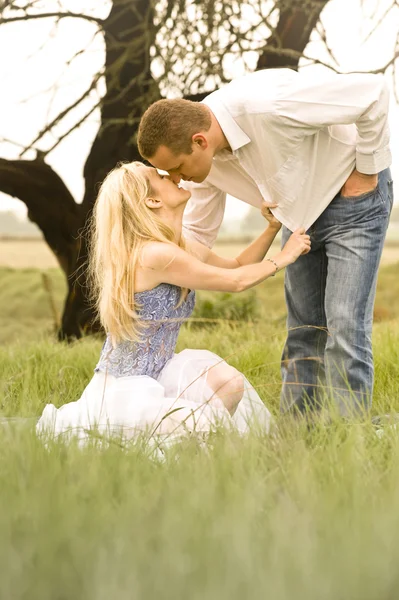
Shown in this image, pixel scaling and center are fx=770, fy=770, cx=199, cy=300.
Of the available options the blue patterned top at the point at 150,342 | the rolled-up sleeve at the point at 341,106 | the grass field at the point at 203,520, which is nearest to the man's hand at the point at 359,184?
the rolled-up sleeve at the point at 341,106

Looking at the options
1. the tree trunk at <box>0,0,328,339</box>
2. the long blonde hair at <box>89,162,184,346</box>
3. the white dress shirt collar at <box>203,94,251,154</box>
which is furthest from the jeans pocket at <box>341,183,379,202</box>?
the tree trunk at <box>0,0,328,339</box>

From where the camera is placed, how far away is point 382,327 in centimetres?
498

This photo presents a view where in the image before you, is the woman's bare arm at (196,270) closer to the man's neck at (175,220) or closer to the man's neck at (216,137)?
the man's neck at (175,220)

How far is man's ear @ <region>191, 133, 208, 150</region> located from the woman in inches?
6.5

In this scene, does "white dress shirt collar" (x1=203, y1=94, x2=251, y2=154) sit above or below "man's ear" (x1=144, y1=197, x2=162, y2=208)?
above

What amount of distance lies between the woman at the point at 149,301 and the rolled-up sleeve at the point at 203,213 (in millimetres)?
200

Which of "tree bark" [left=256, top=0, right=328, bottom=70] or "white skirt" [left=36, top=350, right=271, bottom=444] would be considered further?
"tree bark" [left=256, top=0, right=328, bottom=70]

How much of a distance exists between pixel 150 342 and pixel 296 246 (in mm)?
616

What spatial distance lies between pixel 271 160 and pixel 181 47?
277cm

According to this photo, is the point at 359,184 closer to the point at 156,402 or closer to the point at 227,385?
the point at 227,385

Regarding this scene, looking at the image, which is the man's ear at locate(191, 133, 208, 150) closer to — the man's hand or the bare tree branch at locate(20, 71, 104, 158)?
the man's hand

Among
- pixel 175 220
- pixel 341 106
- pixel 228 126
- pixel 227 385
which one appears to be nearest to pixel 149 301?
pixel 175 220

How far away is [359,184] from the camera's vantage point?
2.78 metres

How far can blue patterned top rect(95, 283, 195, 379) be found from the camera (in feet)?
8.82
